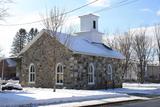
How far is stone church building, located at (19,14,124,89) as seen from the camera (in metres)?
35.0

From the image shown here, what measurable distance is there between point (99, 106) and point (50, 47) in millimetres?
18095

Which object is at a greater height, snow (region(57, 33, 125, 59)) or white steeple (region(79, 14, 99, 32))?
white steeple (region(79, 14, 99, 32))

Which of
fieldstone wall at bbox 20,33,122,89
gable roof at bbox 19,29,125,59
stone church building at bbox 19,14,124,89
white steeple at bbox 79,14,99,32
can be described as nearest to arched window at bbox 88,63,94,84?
stone church building at bbox 19,14,124,89

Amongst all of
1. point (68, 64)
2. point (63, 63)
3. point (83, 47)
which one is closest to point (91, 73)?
point (83, 47)

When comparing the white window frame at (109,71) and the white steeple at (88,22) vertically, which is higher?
the white steeple at (88,22)

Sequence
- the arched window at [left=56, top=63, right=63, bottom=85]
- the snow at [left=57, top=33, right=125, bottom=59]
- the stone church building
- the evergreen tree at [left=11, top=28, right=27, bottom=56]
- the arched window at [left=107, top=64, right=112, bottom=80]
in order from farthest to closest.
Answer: the evergreen tree at [left=11, top=28, right=27, bottom=56]
the arched window at [left=107, top=64, right=112, bottom=80]
the arched window at [left=56, top=63, right=63, bottom=85]
the snow at [left=57, top=33, right=125, bottom=59]
the stone church building

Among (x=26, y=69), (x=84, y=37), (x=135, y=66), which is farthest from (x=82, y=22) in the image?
(x=135, y=66)

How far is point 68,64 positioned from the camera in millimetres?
35125

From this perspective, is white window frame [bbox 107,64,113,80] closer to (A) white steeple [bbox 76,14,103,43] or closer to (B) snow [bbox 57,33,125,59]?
(B) snow [bbox 57,33,125,59]

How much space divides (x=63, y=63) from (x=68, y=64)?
0.69 m

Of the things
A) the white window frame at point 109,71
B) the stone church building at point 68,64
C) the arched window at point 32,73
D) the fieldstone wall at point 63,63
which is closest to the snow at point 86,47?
the stone church building at point 68,64

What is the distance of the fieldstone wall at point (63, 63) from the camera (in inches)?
1379

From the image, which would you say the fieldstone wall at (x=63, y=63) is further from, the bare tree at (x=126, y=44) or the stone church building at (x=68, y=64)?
the bare tree at (x=126, y=44)

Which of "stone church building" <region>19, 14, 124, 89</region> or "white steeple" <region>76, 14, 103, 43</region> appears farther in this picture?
"white steeple" <region>76, 14, 103, 43</region>
